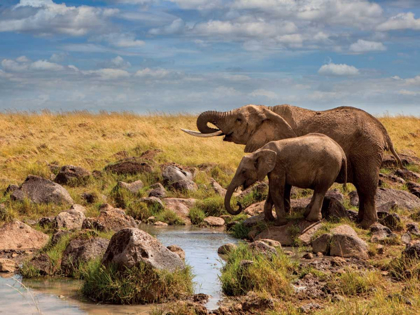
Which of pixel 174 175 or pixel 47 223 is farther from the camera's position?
pixel 174 175

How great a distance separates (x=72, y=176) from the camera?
17547mm

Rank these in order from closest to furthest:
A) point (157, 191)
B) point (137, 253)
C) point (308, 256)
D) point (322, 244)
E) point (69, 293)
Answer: point (137, 253)
point (69, 293)
point (308, 256)
point (322, 244)
point (157, 191)

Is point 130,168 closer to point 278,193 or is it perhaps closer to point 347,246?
point 278,193

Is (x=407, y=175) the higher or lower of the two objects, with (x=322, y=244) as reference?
lower

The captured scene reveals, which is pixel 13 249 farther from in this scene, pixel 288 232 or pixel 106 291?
pixel 288 232

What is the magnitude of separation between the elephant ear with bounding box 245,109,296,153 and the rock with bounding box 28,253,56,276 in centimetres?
488

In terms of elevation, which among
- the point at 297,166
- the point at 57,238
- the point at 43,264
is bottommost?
the point at 43,264

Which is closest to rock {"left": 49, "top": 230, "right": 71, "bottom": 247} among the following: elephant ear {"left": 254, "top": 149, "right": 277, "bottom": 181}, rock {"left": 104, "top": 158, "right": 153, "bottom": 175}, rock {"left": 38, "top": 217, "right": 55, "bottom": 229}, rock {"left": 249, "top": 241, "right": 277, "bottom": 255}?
rock {"left": 38, "top": 217, "right": 55, "bottom": 229}

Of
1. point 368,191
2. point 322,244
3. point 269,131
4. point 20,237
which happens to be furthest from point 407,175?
point 20,237

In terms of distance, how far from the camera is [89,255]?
31.2ft

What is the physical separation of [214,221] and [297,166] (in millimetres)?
3069

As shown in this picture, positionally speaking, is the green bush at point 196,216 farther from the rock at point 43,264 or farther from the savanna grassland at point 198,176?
the rock at point 43,264

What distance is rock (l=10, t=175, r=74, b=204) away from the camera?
1498cm

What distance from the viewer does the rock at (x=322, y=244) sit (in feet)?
36.1
